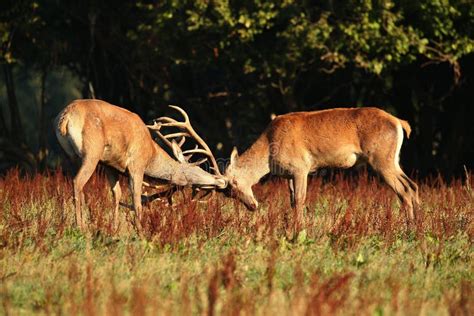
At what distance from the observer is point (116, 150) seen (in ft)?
34.6

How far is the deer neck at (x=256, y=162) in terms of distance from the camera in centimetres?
1216

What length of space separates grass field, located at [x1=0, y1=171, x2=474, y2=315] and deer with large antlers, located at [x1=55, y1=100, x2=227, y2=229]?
1.03 feet

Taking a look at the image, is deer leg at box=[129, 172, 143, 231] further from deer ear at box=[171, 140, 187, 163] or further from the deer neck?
the deer neck

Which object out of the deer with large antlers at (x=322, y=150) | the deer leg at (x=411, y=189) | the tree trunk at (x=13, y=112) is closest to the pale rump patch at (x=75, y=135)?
the deer with large antlers at (x=322, y=150)

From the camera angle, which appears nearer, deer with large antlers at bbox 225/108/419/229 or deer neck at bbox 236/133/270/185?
deer with large antlers at bbox 225/108/419/229

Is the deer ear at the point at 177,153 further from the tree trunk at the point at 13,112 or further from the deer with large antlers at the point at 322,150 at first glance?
the tree trunk at the point at 13,112

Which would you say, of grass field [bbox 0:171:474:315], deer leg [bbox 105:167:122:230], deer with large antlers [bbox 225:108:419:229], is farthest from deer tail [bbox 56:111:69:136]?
deer with large antlers [bbox 225:108:419:229]

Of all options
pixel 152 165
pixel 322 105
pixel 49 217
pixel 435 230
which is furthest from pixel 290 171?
pixel 322 105

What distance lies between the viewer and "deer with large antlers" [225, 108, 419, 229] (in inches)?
461

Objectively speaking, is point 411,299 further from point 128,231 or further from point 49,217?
point 49,217

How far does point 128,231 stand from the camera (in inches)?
358

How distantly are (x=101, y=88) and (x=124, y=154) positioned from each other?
12.0m

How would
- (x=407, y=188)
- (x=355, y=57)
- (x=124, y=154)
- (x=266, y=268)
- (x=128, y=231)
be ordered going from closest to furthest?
(x=266, y=268) < (x=128, y=231) < (x=124, y=154) < (x=407, y=188) < (x=355, y=57)

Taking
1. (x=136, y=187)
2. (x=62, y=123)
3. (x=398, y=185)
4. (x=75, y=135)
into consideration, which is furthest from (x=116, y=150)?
(x=398, y=185)
